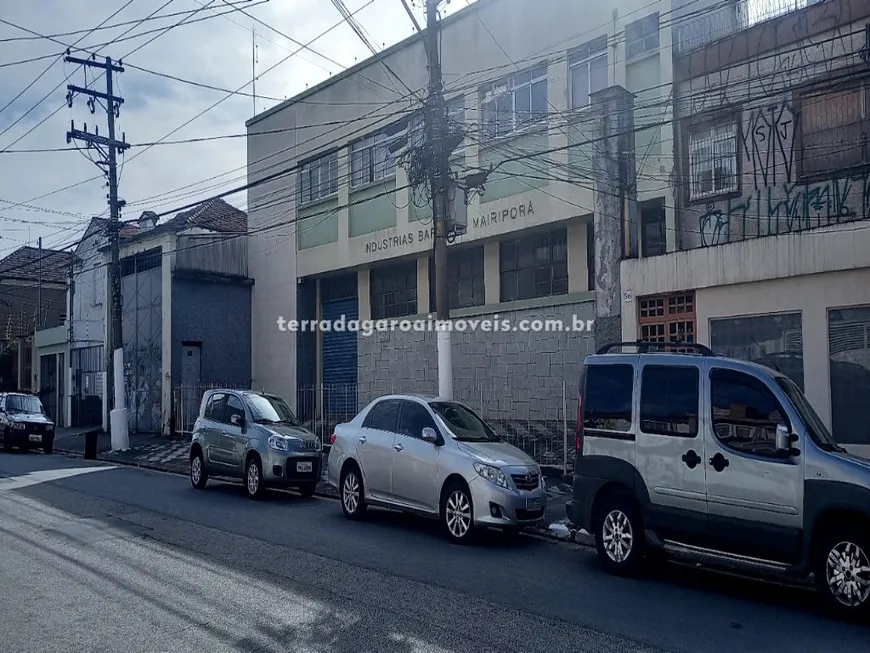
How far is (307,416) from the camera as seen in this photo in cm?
2116

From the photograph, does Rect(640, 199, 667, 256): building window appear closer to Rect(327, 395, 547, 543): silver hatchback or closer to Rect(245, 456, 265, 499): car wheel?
Rect(327, 395, 547, 543): silver hatchback

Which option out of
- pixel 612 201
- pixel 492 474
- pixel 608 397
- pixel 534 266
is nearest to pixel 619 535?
pixel 608 397

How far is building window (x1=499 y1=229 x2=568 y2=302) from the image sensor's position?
760 inches

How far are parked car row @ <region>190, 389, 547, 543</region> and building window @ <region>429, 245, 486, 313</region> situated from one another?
8064mm

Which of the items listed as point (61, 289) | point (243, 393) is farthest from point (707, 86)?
point (61, 289)

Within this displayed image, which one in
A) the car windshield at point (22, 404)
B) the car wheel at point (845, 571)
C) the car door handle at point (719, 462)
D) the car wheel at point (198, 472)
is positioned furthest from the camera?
the car windshield at point (22, 404)

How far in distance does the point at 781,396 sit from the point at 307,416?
15.1 metres

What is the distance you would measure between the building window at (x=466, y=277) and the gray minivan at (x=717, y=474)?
12.2 meters

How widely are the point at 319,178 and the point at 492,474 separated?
17365 millimetres

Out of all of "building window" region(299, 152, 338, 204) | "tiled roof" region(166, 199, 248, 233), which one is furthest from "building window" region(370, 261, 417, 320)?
"tiled roof" region(166, 199, 248, 233)

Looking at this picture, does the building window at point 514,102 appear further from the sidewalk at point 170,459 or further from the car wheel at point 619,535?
the car wheel at point 619,535

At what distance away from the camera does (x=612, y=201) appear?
1530 cm

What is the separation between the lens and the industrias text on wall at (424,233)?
19.0 metres

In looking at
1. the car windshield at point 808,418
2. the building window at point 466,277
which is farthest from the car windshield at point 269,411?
the car windshield at point 808,418
